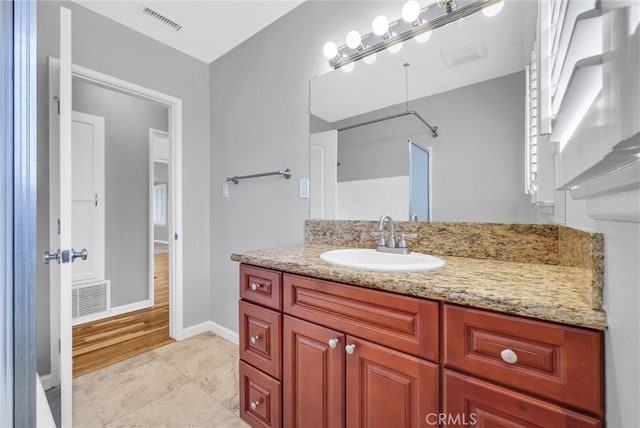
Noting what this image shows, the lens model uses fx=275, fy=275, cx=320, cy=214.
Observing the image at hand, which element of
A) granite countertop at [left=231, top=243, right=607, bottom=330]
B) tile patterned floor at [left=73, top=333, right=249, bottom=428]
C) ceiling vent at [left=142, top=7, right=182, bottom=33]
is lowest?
tile patterned floor at [left=73, top=333, right=249, bottom=428]

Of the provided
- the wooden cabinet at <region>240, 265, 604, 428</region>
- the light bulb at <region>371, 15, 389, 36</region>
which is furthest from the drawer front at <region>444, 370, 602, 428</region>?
the light bulb at <region>371, 15, 389, 36</region>

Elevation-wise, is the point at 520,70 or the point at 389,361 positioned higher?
the point at 520,70

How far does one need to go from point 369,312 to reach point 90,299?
9.51 ft

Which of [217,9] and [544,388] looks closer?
[544,388]

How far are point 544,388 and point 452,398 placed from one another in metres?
0.22

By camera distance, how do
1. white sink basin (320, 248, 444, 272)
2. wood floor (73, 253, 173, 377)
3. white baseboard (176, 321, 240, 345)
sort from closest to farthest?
white sink basin (320, 248, 444, 272) < wood floor (73, 253, 173, 377) < white baseboard (176, 321, 240, 345)

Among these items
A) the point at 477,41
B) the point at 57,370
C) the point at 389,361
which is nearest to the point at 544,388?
the point at 389,361

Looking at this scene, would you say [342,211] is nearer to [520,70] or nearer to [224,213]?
[520,70]

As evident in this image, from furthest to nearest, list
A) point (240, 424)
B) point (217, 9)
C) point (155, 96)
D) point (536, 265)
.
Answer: point (155, 96)
point (217, 9)
point (240, 424)
point (536, 265)

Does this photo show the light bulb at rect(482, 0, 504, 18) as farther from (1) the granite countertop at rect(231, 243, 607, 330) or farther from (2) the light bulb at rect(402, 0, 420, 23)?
(1) the granite countertop at rect(231, 243, 607, 330)

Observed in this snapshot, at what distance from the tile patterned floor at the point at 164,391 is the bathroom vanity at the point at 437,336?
0.97 feet

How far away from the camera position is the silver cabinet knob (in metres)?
0.66

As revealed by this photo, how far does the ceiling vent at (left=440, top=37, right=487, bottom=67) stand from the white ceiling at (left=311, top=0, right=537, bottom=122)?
0.01m

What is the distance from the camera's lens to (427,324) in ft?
2.53
